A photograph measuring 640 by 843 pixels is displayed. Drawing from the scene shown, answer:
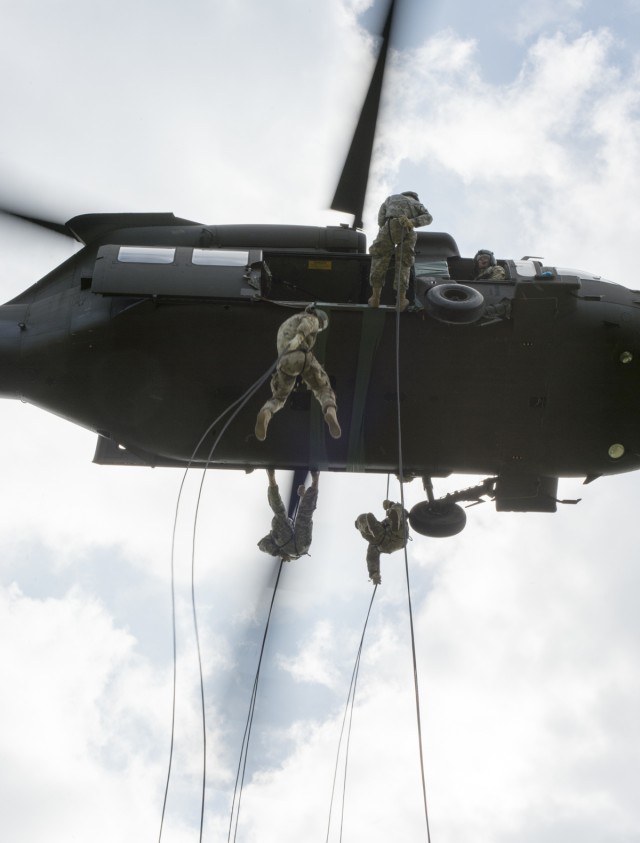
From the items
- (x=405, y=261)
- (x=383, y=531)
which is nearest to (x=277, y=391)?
(x=405, y=261)

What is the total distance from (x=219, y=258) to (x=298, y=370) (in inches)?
67.9

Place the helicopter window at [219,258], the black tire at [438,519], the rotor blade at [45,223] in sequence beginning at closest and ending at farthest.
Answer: the helicopter window at [219,258]
the rotor blade at [45,223]
the black tire at [438,519]

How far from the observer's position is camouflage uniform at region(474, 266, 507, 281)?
9086 millimetres

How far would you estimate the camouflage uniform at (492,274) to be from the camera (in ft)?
29.8

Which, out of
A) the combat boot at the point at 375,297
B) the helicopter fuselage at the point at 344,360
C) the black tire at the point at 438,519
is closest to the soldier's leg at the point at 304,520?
the helicopter fuselage at the point at 344,360

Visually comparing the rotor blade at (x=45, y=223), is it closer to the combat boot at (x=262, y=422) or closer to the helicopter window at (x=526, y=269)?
the combat boot at (x=262, y=422)

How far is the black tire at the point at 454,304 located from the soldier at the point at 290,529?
2.79 metres

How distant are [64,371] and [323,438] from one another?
2903mm

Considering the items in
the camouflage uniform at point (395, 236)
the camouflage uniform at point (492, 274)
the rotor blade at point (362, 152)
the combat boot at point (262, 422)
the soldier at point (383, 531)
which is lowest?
the combat boot at point (262, 422)

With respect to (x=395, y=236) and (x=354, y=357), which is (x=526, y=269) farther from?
(x=354, y=357)

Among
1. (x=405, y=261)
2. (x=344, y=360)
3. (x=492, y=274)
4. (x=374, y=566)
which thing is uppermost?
(x=492, y=274)

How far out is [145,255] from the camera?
28.5 feet

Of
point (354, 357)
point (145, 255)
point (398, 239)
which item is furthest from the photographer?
point (145, 255)

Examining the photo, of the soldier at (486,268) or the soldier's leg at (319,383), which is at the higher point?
the soldier at (486,268)
